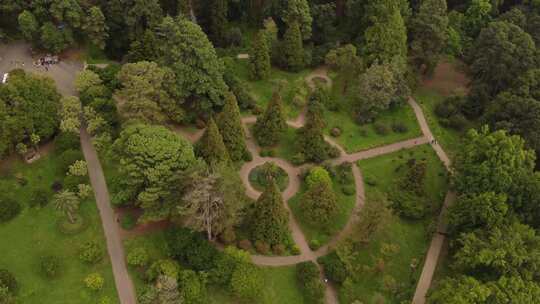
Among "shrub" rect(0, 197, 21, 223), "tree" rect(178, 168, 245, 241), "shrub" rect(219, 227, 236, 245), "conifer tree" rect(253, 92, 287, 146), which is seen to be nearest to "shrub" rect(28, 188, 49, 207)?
"shrub" rect(0, 197, 21, 223)

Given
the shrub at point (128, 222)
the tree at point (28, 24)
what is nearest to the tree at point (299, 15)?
the tree at point (28, 24)

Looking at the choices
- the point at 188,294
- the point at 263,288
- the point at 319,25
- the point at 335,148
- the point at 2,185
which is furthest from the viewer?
the point at 319,25

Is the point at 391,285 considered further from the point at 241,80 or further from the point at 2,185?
the point at 2,185

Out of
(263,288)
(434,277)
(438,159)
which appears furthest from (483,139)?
(263,288)

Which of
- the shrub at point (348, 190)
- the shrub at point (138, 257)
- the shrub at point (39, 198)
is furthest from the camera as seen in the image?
the shrub at point (348, 190)

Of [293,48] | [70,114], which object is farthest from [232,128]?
[293,48]

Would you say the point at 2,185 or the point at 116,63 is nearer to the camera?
the point at 2,185

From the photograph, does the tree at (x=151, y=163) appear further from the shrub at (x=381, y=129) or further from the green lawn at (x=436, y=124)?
the green lawn at (x=436, y=124)
